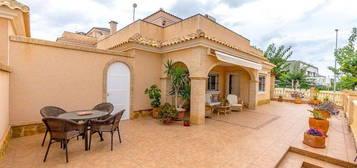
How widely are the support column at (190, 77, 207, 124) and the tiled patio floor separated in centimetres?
87

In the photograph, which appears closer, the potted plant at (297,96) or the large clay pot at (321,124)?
the large clay pot at (321,124)

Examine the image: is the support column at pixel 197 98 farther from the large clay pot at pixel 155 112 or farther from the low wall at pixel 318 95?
the low wall at pixel 318 95

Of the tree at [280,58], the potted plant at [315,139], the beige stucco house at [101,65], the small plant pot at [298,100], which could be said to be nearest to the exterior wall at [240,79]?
the beige stucco house at [101,65]

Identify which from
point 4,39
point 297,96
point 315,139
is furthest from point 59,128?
point 297,96

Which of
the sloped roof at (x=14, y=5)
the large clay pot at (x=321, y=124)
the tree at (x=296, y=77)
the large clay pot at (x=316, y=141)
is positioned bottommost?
the large clay pot at (x=316, y=141)

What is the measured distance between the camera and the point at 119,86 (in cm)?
760

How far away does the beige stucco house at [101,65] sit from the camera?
5.01 m

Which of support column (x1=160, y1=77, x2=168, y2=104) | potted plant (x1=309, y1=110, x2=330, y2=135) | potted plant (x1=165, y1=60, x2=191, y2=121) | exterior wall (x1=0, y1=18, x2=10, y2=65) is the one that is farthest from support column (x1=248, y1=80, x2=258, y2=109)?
exterior wall (x1=0, y1=18, x2=10, y2=65)

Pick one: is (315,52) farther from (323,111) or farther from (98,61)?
(98,61)

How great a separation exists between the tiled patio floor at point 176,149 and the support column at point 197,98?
0.87m

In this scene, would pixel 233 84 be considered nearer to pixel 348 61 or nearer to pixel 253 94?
pixel 253 94

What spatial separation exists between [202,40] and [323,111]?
7753 millimetres

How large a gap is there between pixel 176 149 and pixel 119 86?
4.73 m

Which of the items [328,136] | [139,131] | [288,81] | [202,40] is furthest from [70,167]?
[288,81]
